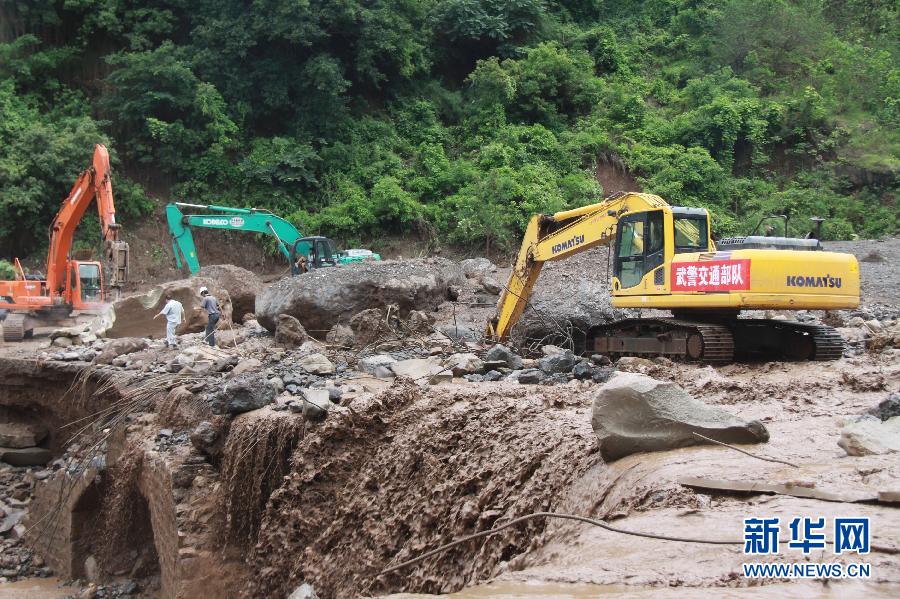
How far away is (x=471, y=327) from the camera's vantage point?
506 inches

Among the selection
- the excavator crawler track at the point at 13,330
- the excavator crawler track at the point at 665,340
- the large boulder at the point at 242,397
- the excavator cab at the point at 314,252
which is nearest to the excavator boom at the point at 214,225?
the excavator cab at the point at 314,252

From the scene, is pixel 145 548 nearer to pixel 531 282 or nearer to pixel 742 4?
pixel 531 282

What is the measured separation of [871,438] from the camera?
419 cm

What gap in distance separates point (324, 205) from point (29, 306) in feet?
29.2

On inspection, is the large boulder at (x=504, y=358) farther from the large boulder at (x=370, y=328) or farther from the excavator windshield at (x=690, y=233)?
the large boulder at (x=370, y=328)

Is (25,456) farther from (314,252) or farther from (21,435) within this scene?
(314,252)

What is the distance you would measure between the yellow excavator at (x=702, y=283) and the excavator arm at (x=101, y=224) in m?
9.74

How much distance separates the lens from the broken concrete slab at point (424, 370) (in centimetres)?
819

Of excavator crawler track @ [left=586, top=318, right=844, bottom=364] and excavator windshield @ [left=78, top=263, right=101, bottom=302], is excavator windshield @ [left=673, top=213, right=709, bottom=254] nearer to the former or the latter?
excavator crawler track @ [left=586, top=318, right=844, bottom=364]

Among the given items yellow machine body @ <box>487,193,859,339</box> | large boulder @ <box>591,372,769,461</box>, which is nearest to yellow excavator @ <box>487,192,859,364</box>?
yellow machine body @ <box>487,193,859,339</box>

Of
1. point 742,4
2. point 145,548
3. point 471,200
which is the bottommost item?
point 145,548

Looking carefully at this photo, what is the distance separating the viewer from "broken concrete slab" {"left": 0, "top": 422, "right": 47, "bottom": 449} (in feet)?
41.9

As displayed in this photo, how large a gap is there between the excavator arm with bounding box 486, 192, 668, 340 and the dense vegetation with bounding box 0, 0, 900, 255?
1047 centimetres

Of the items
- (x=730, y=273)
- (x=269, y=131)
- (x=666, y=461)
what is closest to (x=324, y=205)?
(x=269, y=131)
